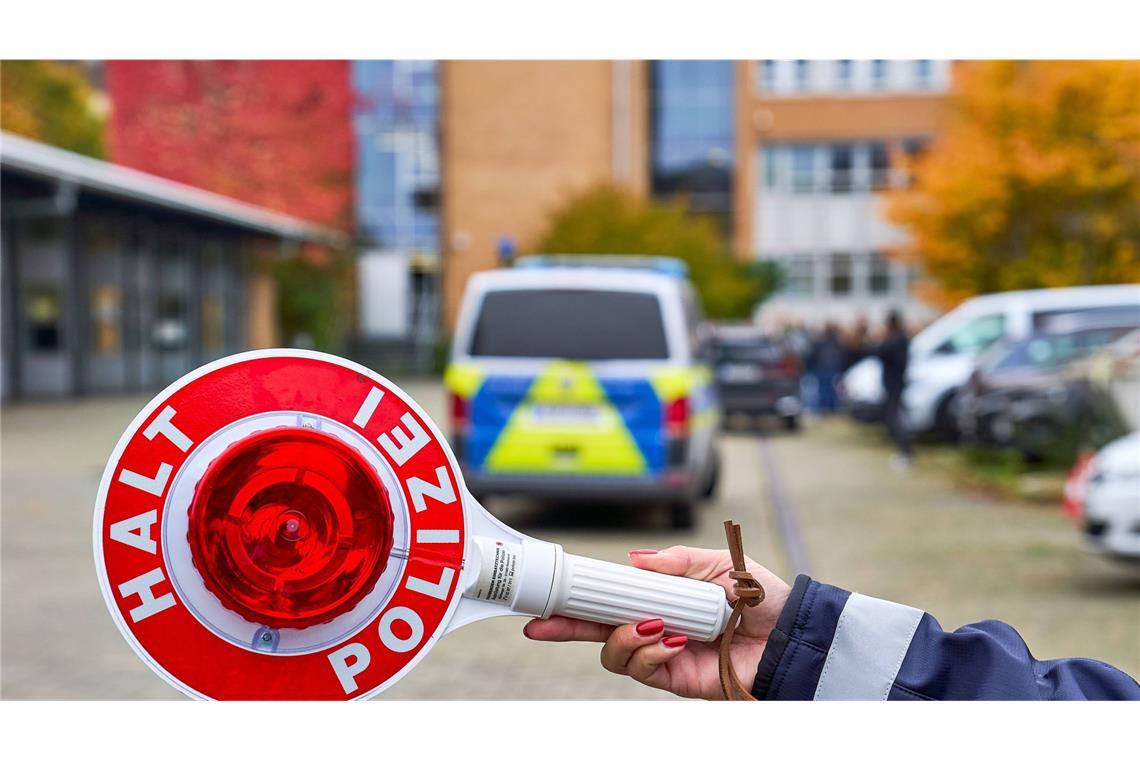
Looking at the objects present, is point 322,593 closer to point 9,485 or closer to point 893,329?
point 9,485

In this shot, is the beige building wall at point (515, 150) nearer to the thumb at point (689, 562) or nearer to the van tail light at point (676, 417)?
the van tail light at point (676, 417)

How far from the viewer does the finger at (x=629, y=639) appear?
44.9 inches

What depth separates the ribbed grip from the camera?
1108mm

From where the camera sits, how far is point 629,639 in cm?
115

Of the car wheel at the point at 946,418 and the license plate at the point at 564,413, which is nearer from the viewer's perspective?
the license plate at the point at 564,413

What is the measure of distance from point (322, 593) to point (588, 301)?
381 inches

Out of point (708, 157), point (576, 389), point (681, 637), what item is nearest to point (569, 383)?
point (576, 389)

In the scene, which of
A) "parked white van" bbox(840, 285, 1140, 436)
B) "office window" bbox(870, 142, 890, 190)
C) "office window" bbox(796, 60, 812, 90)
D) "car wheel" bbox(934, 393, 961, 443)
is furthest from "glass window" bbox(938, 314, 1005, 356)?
"office window" bbox(796, 60, 812, 90)

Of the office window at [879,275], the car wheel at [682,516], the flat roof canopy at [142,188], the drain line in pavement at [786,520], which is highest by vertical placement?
the flat roof canopy at [142,188]

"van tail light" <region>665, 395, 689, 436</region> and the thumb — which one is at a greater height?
the thumb

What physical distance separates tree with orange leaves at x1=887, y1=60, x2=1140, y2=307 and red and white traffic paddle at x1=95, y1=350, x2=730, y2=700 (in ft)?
87.5

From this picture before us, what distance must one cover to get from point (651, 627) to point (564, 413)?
904 centimetres

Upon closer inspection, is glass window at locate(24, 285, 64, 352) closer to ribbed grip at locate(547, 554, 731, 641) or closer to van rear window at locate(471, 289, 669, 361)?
van rear window at locate(471, 289, 669, 361)

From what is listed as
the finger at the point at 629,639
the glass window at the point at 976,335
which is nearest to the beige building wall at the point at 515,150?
the glass window at the point at 976,335
